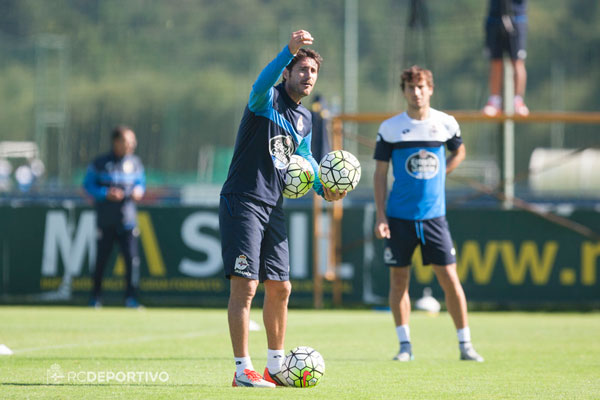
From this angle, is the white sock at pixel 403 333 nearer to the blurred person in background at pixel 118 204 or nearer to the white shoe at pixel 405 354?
the white shoe at pixel 405 354

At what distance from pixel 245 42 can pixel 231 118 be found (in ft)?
6.15

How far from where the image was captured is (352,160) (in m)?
6.69

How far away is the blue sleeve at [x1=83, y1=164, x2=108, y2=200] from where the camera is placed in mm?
13898

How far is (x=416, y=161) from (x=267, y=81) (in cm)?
256

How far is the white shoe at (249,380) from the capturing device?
6.14 metres

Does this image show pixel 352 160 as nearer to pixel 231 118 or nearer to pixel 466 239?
pixel 466 239

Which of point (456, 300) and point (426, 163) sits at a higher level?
point (426, 163)

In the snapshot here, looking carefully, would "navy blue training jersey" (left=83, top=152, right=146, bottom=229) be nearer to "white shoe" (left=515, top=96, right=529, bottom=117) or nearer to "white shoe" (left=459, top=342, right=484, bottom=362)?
"white shoe" (left=515, top=96, right=529, bottom=117)

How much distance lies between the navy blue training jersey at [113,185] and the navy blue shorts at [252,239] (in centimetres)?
763

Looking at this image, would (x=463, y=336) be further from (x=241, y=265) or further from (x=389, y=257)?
(x=241, y=265)

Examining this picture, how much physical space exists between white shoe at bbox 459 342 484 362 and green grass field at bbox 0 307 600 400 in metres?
0.09

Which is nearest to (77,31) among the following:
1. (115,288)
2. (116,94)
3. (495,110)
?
(116,94)

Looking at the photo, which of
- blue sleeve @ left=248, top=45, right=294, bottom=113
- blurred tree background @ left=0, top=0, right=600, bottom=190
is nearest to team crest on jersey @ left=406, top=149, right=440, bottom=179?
blue sleeve @ left=248, top=45, right=294, bottom=113

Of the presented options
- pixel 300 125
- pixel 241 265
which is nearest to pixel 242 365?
pixel 241 265
